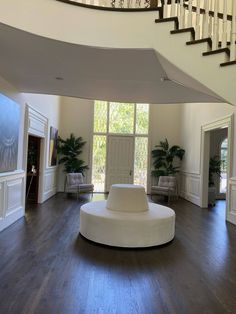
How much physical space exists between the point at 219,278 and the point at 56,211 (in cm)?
450

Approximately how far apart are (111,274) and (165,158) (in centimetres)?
757

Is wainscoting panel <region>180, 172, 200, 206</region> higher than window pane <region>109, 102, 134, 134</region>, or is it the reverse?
window pane <region>109, 102, 134, 134</region>

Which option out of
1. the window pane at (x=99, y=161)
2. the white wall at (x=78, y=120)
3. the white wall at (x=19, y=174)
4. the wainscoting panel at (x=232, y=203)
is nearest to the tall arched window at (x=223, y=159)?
the wainscoting panel at (x=232, y=203)

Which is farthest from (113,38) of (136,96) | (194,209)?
(194,209)

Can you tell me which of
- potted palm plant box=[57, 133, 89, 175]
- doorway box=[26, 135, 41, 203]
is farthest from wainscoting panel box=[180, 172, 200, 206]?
doorway box=[26, 135, 41, 203]

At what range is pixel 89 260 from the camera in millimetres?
3713

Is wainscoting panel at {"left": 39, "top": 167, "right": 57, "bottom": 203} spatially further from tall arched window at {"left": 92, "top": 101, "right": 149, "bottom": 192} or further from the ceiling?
the ceiling

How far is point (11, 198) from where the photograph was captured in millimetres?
5395

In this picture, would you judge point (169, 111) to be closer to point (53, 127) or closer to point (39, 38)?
point (53, 127)

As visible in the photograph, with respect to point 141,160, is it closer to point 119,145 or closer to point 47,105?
point 119,145

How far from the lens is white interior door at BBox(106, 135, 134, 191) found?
10688mm

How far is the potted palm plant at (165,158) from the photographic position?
10.3 m

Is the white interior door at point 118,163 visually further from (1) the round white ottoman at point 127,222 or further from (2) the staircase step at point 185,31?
(2) the staircase step at point 185,31

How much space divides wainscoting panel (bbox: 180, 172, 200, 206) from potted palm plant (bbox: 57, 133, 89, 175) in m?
3.67
